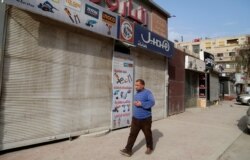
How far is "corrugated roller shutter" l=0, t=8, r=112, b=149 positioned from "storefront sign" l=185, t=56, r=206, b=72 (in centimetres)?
909

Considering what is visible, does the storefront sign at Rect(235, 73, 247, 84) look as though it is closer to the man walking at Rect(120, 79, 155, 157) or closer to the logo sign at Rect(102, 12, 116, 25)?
the logo sign at Rect(102, 12, 116, 25)

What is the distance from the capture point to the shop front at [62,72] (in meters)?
5.58

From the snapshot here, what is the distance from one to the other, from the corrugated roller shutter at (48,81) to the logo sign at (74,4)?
65cm

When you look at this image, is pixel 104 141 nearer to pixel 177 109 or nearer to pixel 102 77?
pixel 102 77

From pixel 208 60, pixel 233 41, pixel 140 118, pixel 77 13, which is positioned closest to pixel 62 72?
pixel 77 13

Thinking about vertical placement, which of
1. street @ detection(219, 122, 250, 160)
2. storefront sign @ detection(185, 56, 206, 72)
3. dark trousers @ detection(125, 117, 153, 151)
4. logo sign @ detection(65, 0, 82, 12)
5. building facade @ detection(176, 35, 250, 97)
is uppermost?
building facade @ detection(176, 35, 250, 97)

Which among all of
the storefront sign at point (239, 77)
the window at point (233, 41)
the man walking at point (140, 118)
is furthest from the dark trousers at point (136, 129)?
the window at point (233, 41)

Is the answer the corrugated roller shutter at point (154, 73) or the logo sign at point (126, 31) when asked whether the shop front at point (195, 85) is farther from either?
the logo sign at point (126, 31)

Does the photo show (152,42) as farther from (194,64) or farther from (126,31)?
(194,64)

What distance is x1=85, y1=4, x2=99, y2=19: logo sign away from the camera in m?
7.09

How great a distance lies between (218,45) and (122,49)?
2521 inches

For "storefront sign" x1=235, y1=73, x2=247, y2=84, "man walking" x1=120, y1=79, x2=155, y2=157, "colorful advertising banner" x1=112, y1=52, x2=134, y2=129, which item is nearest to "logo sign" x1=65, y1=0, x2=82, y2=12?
"colorful advertising banner" x1=112, y1=52, x2=134, y2=129

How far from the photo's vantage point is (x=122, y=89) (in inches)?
360

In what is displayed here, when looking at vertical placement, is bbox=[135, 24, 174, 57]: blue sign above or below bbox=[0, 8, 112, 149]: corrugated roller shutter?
above
